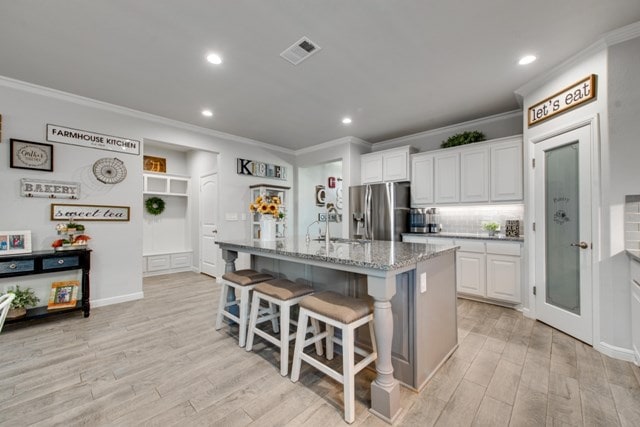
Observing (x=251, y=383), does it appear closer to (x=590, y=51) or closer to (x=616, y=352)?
(x=616, y=352)

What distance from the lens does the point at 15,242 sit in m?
2.89

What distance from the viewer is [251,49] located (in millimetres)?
2385

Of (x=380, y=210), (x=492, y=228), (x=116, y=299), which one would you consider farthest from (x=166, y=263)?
(x=492, y=228)

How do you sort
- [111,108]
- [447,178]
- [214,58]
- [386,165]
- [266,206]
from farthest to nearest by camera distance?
1. [386,165]
2. [447,178]
3. [111,108]
4. [266,206]
5. [214,58]

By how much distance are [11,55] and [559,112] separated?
531 cm

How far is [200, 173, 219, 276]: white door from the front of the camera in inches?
202

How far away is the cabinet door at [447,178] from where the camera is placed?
4043mm

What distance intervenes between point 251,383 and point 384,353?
3.27 feet

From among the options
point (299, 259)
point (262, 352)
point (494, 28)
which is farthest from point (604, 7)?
point (262, 352)

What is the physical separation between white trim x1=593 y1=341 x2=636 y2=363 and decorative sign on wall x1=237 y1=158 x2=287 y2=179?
5102mm

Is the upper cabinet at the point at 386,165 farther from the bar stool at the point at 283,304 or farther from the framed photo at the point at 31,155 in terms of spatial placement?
the framed photo at the point at 31,155

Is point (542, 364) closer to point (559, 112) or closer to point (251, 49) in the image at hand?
point (559, 112)

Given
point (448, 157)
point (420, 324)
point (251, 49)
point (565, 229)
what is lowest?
point (420, 324)

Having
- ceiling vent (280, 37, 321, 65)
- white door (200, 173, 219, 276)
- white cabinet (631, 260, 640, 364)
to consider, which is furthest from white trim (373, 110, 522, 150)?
white door (200, 173, 219, 276)
